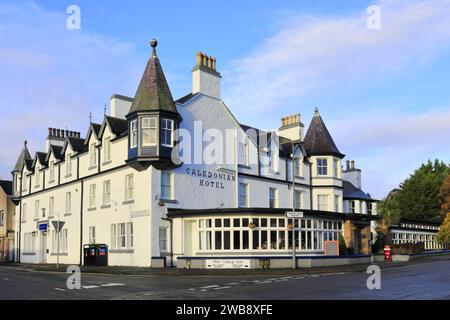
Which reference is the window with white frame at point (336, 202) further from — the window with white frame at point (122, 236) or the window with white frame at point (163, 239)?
the window with white frame at point (122, 236)

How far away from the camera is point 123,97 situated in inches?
1576

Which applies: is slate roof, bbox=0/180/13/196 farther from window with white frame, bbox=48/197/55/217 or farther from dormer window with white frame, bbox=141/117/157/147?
dormer window with white frame, bbox=141/117/157/147

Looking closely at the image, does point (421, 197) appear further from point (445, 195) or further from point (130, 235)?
point (130, 235)

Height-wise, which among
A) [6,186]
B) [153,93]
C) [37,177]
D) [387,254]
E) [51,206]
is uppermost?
[153,93]

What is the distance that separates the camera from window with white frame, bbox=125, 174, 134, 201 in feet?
114

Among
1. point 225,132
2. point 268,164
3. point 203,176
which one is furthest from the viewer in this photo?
point 268,164

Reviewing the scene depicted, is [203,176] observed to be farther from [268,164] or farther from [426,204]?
[426,204]

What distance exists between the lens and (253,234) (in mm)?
30812

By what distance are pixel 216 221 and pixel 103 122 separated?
39.6ft

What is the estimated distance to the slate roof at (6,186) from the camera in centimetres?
5830

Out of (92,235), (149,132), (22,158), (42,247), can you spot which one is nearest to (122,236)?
(92,235)

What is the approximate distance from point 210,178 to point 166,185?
4.18m

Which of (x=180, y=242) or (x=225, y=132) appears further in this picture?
(x=225, y=132)
